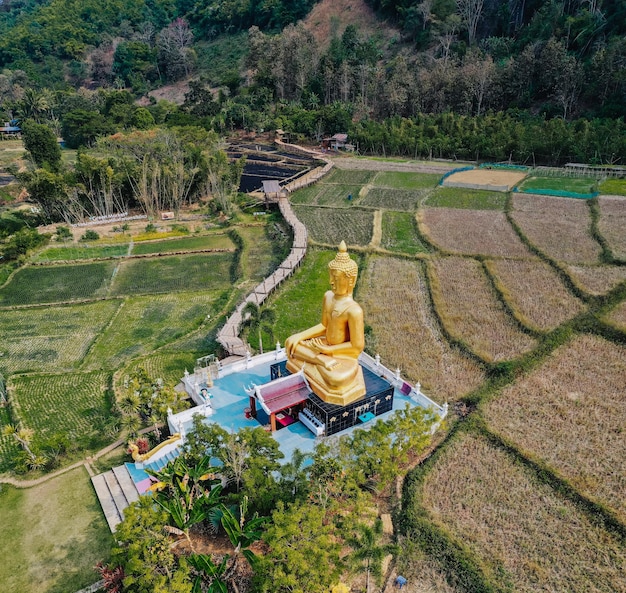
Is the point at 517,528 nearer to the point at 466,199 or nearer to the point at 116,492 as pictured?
the point at 116,492

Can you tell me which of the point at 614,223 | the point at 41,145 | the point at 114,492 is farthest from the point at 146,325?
the point at 614,223

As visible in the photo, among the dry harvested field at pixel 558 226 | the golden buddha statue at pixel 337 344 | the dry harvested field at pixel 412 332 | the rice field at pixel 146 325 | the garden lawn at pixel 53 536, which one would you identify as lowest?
the dry harvested field at pixel 412 332

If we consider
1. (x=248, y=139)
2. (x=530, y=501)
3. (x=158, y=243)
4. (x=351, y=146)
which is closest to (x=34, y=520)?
(x=530, y=501)

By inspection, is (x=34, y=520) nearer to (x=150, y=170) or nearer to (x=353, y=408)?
(x=353, y=408)

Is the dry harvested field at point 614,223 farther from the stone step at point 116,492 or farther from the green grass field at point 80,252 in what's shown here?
the green grass field at point 80,252

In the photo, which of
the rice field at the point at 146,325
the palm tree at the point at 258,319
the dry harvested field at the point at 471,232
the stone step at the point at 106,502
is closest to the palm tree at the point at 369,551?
the stone step at the point at 106,502

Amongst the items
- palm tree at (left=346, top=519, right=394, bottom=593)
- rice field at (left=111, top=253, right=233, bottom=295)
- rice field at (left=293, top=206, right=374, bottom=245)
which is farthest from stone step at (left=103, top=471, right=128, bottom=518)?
rice field at (left=293, top=206, right=374, bottom=245)
